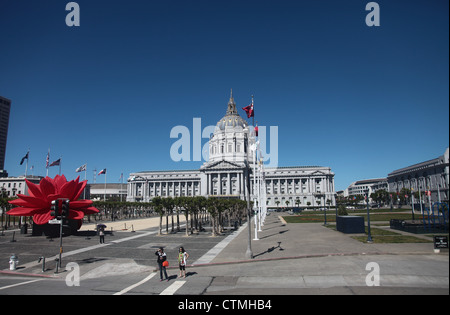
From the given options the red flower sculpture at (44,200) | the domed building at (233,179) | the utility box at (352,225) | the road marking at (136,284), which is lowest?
the road marking at (136,284)

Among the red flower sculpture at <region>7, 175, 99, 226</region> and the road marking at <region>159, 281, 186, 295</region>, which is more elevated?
the red flower sculpture at <region>7, 175, 99, 226</region>

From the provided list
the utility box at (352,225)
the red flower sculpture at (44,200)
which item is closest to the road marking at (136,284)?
the red flower sculpture at (44,200)

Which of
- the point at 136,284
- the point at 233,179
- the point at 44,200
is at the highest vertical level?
the point at 233,179

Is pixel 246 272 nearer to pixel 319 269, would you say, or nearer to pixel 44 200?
pixel 319 269

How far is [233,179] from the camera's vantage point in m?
148

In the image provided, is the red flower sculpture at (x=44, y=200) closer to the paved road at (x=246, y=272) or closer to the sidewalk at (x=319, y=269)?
the paved road at (x=246, y=272)

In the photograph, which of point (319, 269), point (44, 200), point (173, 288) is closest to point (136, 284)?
point (173, 288)

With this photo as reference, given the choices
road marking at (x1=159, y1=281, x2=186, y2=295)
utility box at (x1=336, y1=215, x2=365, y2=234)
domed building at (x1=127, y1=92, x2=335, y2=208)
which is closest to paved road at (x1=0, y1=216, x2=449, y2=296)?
road marking at (x1=159, y1=281, x2=186, y2=295)

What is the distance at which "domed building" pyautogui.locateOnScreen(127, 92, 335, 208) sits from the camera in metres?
147

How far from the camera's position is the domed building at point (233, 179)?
147125mm

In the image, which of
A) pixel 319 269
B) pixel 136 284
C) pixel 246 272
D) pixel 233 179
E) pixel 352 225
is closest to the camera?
pixel 136 284

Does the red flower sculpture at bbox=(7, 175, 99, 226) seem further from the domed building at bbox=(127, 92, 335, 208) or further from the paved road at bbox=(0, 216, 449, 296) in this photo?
the domed building at bbox=(127, 92, 335, 208)

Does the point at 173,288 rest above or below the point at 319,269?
below

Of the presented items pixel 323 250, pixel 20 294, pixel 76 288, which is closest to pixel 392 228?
pixel 323 250
